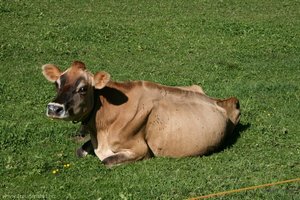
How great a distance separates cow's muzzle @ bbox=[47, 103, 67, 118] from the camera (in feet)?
28.2

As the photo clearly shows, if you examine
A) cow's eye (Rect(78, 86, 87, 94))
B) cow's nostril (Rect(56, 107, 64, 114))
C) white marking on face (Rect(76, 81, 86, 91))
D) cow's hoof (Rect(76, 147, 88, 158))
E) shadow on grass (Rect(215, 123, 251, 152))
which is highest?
white marking on face (Rect(76, 81, 86, 91))

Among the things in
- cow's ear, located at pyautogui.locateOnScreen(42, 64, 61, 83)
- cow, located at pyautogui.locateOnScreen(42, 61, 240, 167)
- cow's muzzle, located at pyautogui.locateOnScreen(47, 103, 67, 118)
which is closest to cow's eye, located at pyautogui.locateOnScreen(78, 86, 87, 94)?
cow, located at pyautogui.locateOnScreen(42, 61, 240, 167)

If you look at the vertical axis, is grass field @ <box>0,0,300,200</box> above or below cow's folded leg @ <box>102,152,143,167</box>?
below

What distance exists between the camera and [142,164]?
9.24 metres

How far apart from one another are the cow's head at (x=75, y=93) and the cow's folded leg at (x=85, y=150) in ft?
2.02

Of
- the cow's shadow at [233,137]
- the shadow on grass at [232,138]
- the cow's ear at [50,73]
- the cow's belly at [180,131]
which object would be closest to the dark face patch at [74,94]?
the cow's ear at [50,73]

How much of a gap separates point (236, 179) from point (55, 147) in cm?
313

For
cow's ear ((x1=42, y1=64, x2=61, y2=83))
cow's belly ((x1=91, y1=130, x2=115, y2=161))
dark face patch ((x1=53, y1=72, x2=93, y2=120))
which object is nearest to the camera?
dark face patch ((x1=53, y1=72, x2=93, y2=120))

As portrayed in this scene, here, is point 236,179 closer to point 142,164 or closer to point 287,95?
point 142,164

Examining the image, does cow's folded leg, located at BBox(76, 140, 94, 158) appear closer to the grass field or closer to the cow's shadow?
the grass field

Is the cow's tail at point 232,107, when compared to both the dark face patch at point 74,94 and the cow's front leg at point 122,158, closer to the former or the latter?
the cow's front leg at point 122,158

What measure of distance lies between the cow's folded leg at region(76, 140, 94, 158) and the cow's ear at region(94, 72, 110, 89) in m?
1.06

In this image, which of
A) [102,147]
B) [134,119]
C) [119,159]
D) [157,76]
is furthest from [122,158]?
[157,76]

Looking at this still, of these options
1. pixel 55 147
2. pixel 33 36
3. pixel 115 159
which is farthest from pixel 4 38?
pixel 115 159
